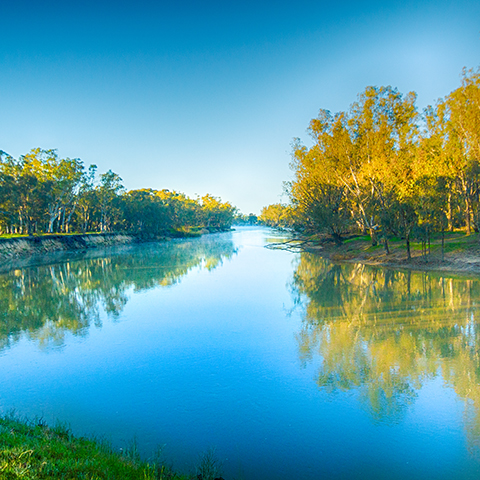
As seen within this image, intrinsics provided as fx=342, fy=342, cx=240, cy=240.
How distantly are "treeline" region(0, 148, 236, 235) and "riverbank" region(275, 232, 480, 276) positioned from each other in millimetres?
52736

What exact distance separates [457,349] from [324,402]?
6.15 m

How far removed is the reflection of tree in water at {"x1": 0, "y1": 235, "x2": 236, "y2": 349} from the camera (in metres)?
15.5

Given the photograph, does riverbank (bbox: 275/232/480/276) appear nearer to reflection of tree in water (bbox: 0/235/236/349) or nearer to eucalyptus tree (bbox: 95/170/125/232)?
reflection of tree in water (bbox: 0/235/236/349)

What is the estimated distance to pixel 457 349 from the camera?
37.5 ft

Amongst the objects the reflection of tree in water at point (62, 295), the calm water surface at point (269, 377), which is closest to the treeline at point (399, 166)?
the calm water surface at point (269, 377)

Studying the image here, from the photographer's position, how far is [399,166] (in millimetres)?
30547

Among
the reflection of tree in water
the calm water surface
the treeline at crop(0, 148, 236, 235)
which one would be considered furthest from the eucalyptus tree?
the calm water surface

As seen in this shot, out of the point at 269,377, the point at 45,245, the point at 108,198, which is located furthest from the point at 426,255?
the point at 108,198

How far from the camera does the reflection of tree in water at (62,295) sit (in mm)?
15453

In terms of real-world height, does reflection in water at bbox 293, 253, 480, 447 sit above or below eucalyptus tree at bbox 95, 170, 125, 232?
below

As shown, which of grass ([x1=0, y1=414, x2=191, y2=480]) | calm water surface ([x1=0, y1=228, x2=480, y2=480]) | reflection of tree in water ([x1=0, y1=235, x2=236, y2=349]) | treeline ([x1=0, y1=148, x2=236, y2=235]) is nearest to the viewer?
grass ([x1=0, y1=414, x2=191, y2=480])

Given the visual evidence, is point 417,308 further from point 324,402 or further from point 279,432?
point 279,432

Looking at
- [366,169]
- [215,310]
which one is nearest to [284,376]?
[215,310]

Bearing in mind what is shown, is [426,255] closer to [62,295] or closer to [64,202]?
[62,295]
